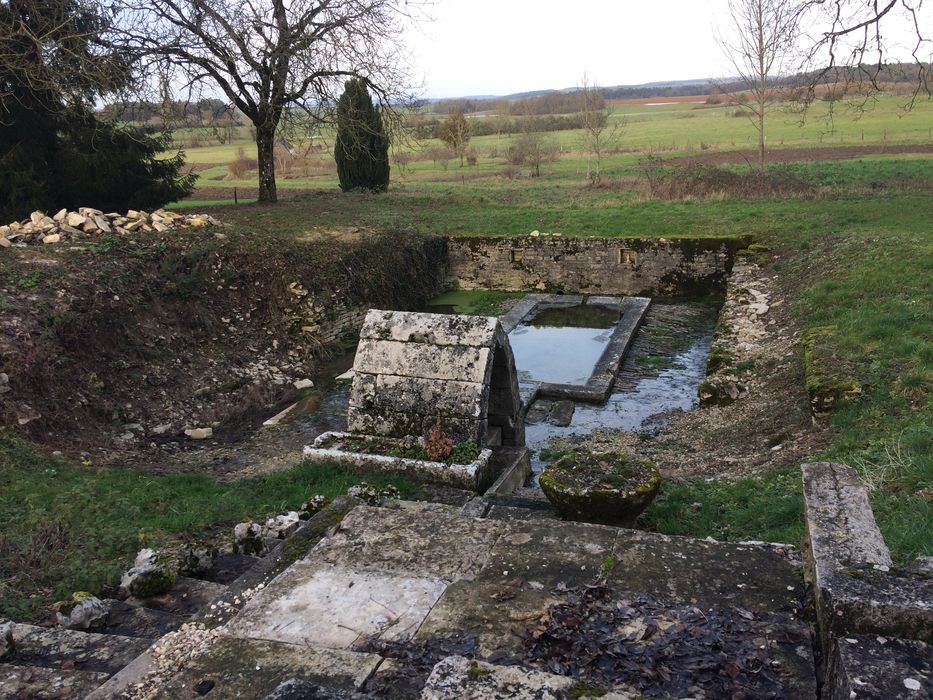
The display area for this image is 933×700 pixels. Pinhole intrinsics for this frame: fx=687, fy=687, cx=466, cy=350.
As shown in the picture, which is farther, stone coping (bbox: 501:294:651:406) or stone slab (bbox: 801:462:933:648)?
stone coping (bbox: 501:294:651:406)

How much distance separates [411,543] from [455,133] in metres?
36.6

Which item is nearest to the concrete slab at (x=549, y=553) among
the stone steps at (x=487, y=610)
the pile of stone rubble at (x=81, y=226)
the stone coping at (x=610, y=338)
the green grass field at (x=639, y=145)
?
the stone steps at (x=487, y=610)

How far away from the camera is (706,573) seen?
11.2ft

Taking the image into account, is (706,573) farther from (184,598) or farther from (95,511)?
(95,511)

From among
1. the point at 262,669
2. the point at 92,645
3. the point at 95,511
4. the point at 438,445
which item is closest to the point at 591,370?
the point at 438,445

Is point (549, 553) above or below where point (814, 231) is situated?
below

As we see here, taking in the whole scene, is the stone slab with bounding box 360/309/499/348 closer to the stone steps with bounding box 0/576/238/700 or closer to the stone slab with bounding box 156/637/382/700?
the stone steps with bounding box 0/576/238/700

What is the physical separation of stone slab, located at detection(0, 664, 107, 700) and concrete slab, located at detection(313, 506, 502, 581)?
118 cm

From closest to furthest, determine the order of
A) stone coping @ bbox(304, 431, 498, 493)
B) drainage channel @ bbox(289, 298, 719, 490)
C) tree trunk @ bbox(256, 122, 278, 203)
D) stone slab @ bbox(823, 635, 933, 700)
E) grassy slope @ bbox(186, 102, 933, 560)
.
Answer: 1. stone slab @ bbox(823, 635, 933, 700)
2. grassy slope @ bbox(186, 102, 933, 560)
3. stone coping @ bbox(304, 431, 498, 493)
4. drainage channel @ bbox(289, 298, 719, 490)
5. tree trunk @ bbox(256, 122, 278, 203)

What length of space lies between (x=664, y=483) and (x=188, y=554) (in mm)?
4214

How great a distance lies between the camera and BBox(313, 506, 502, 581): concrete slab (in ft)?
12.0

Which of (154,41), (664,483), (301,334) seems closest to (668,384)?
(664,483)

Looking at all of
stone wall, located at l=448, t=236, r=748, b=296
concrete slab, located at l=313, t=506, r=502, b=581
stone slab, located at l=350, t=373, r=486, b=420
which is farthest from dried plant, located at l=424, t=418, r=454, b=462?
stone wall, located at l=448, t=236, r=748, b=296

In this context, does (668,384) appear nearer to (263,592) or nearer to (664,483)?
(664,483)
